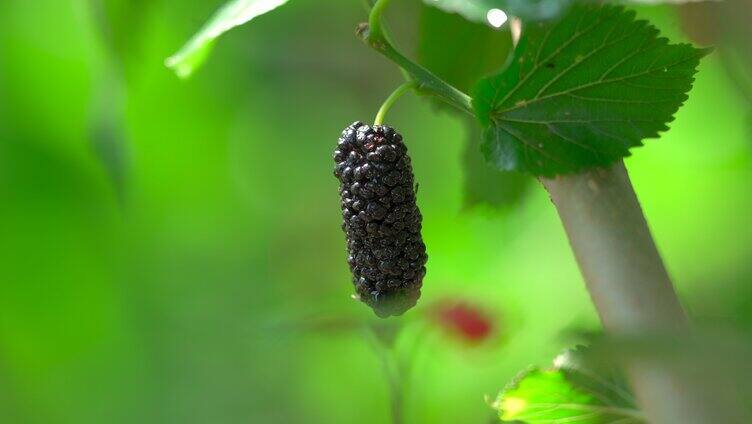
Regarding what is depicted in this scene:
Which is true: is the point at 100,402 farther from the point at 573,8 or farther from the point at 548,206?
the point at 573,8

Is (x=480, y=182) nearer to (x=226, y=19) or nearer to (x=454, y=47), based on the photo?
(x=454, y=47)

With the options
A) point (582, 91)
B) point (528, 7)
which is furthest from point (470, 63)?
point (528, 7)

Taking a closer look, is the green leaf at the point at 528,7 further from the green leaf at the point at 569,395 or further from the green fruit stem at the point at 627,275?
the green leaf at the point at 569,395

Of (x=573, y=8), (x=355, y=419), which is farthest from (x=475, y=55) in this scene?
(x=355, y=419)

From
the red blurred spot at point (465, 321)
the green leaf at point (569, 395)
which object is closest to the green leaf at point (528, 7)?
the green leaf at point (569, 395)

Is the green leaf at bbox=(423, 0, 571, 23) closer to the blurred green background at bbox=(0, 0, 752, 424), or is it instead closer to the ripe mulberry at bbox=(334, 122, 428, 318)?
the ripe mulberry at bbox=(334, 122, 428, 318)

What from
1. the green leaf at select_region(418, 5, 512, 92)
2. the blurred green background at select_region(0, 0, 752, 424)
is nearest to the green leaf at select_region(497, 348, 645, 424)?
the green leaf at select_region(418, 5, 512, 92)
